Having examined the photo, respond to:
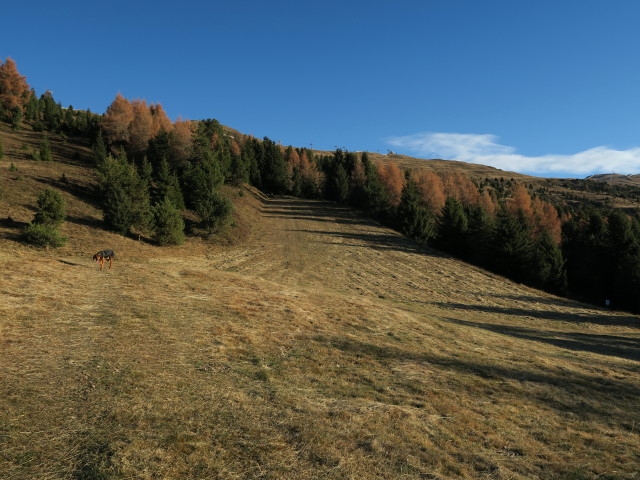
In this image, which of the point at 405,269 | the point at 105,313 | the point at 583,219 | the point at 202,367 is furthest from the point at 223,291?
the point at 583,219

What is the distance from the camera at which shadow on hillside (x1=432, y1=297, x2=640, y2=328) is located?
29547mm

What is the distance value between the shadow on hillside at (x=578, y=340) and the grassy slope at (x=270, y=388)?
0.85 ft

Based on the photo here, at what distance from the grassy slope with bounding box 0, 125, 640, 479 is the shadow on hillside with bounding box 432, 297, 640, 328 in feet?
23.8

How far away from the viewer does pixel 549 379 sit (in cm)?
1168

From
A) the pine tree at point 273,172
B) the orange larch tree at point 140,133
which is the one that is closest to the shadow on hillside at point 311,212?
the pine tree at point 273,172

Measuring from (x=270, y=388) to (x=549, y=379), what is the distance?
32.6 ft

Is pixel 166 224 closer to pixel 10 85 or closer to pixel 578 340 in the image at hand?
pixel 578 340

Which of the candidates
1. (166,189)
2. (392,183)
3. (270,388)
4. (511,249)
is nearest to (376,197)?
(392,183)

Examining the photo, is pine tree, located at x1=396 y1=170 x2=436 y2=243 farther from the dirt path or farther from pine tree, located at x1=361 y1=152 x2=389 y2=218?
pine tree, located at x1=361 y1=152 x2=389 y2=218

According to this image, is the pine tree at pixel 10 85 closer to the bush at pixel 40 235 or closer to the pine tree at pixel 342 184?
the bush at pixel 40 235

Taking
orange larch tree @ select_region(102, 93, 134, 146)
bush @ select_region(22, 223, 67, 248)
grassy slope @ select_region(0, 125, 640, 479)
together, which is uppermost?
orange larch tree @ select_region(102, 93, 134, 146)

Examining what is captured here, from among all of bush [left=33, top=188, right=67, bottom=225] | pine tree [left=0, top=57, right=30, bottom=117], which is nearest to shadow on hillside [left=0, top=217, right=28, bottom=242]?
bush [left=33, top=188, right=67, bottom=225]

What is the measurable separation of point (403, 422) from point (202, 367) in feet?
16.7

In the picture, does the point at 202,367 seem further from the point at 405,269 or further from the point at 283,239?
the point at 283,239
